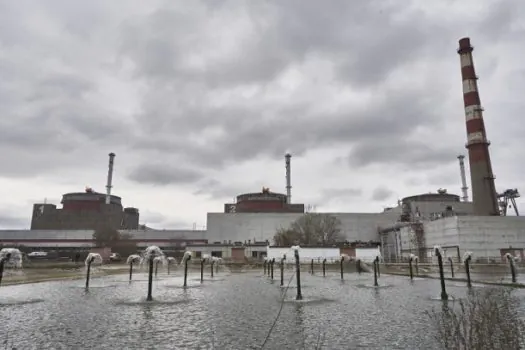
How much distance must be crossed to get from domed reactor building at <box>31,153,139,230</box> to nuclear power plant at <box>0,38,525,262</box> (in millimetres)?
298

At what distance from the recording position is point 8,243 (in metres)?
119

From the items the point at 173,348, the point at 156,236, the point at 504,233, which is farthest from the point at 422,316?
the point at 156,236

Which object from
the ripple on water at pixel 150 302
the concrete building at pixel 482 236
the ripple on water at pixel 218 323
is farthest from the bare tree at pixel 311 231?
the ripple on water at pixel 218 323

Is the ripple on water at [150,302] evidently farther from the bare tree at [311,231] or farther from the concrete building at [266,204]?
the concrete building at [266,204]

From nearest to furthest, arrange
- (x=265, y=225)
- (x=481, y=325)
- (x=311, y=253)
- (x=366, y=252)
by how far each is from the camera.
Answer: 1. (x=481, y=325)
2. (x=311, y=253)
3. (x=366, y=252)
4. (x=265, y=225)

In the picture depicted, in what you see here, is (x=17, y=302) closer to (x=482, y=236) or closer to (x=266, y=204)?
(x=482, y=236)

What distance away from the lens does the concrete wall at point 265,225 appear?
379ft

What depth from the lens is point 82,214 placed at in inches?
5354

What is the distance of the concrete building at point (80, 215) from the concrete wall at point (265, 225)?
3886 centimetres

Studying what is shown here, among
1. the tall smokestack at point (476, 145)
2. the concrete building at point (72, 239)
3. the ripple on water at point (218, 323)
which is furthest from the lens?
the concrete building at point (72, 239)

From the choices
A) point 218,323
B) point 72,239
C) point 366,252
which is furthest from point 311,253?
point 72,239

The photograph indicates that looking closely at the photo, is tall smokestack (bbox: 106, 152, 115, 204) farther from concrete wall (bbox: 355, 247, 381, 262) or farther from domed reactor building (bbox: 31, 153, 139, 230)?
concrete wall (bbox: 355, 247, 381, 262)

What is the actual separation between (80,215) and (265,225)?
2543 inches

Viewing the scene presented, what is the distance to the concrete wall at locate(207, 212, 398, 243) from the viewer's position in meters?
116
